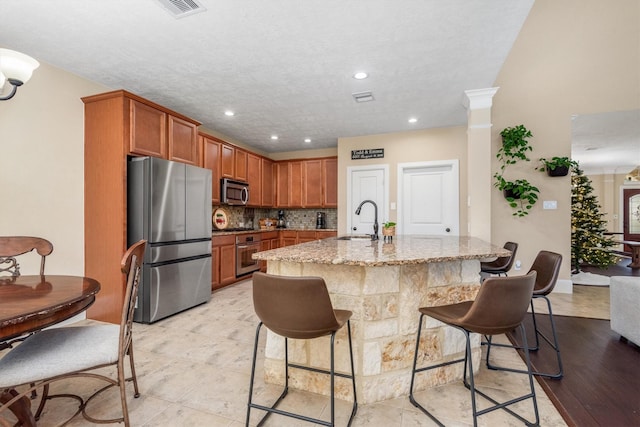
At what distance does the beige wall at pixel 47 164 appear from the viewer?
2.56m

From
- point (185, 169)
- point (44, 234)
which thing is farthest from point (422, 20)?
point (44, 234)

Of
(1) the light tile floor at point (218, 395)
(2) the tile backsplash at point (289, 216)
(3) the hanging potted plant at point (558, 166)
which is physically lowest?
(1) the light tile floor at point (218, 395)

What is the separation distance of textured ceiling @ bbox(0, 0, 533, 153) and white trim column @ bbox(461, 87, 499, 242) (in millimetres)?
273

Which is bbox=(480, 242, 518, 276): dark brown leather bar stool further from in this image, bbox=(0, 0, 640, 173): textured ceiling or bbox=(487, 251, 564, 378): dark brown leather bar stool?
bbox=(0, 0, 640, 173): textured ceiling

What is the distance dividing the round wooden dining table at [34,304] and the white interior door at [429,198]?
14.2 ft

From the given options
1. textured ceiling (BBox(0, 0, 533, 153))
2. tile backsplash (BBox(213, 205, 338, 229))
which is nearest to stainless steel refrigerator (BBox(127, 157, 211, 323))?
textured ceiling (BBox(0, 0, 533, 153))

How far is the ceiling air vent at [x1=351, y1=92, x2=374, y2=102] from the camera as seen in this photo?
339 cm

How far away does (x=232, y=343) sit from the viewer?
261cm

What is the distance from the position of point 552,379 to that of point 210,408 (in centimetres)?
221

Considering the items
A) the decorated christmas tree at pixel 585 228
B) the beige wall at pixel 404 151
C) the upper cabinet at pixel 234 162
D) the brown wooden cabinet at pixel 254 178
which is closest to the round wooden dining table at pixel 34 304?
the upper cabinet at pixel 234 162

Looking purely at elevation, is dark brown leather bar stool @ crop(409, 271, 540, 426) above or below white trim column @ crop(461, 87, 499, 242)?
below

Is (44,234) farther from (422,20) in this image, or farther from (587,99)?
(587,99)

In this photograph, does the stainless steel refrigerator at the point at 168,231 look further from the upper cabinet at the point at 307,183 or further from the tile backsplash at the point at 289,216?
the upper cabinet at the point at 307,183

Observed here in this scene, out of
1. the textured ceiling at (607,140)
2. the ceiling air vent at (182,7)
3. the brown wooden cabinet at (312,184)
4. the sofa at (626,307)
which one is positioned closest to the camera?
the ceiling air vent at (182,7)
